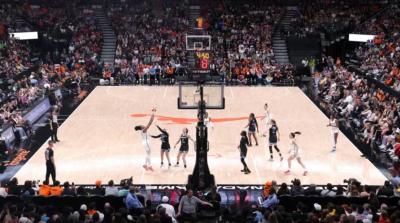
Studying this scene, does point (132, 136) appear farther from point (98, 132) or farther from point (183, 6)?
point (183, 6)

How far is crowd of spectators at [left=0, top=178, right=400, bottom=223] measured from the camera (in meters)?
11.1

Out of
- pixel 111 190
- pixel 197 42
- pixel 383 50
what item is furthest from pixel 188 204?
pixel 197 42

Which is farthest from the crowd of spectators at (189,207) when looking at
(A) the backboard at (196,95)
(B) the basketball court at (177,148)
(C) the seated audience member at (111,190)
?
(A) the backboard at (196,95)

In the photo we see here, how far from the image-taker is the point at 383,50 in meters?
31.9

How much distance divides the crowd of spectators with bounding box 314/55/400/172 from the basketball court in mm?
718

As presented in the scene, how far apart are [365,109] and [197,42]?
14639mm

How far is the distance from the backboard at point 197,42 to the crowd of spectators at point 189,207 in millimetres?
20788

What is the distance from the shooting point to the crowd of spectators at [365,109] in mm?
19969

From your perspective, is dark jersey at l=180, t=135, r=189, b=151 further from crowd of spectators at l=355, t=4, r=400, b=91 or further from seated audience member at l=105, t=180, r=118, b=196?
crowd of spectators at l=355, t=4, r=400, b=91

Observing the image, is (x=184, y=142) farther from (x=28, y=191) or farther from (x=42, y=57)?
(x=42, y=57)

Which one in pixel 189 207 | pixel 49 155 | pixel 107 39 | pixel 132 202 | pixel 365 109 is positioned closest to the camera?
pixel 189 207

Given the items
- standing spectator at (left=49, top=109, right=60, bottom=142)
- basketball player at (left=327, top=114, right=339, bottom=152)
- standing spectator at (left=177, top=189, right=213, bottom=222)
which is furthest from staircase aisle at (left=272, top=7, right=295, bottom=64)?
standing spectator at (left=177, top=189, right=213, bottom=222)

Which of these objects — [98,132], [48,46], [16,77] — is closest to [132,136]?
[98,132]

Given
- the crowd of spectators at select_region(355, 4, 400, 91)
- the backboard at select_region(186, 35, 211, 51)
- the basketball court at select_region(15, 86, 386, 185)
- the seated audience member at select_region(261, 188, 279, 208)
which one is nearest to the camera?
the seated audience member at select_region(261, 188, 279, 208)
